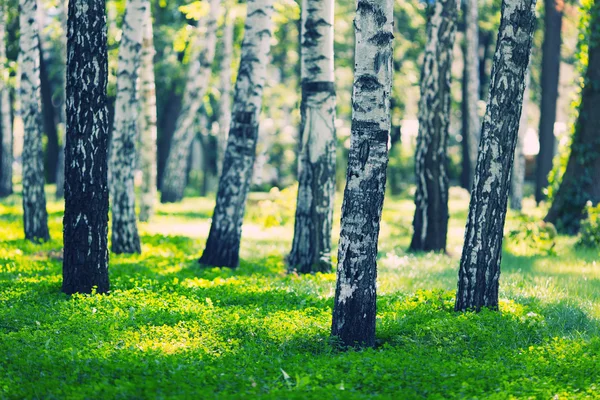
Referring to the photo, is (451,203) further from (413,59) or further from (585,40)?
(585,40)

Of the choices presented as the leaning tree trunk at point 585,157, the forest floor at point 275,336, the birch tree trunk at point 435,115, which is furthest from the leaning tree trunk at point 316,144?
the leaning tree trunk at point 585,157

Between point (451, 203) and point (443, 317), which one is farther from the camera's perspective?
point (451, 203)

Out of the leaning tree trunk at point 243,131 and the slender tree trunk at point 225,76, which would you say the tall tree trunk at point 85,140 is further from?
the slender tree trunk at point 225,76

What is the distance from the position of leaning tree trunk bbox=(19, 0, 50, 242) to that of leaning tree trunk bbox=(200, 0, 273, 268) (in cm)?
381

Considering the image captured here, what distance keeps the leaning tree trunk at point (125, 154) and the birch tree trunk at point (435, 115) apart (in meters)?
5.18

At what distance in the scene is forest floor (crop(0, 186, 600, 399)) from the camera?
6.14m

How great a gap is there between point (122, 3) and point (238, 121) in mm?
6789

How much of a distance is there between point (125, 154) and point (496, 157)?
693 centimetres

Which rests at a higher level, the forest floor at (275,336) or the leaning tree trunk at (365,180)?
→ the leaning tree trunk at (365,180)

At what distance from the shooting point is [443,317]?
8.19m

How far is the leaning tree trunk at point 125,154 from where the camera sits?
504 inches

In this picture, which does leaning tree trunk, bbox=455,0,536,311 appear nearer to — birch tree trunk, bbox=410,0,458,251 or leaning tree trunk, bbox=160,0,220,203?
birch tree trunk, bbox=410,0,458,251

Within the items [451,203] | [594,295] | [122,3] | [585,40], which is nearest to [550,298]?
[594,295]

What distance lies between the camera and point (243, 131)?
1172 cm
